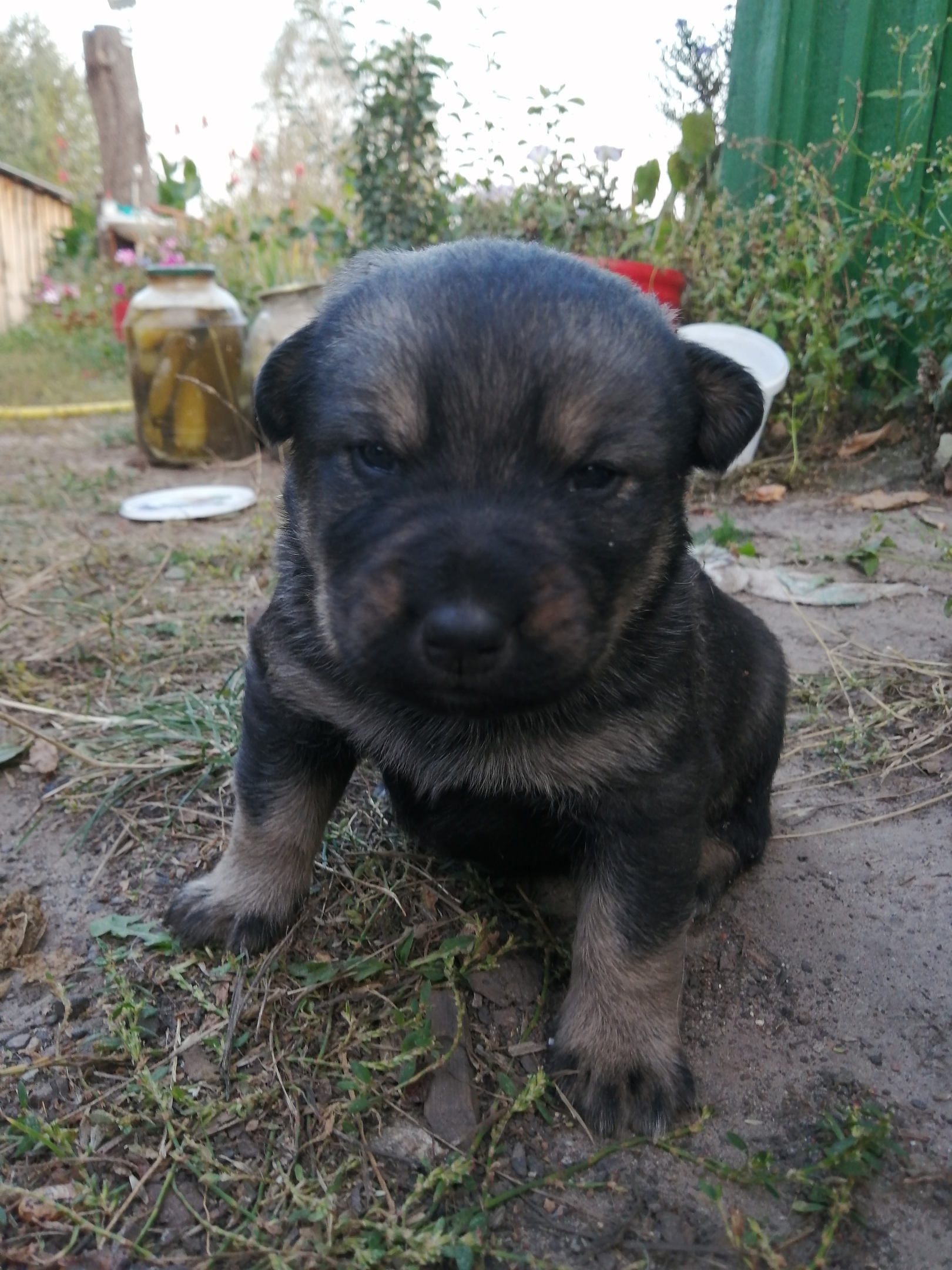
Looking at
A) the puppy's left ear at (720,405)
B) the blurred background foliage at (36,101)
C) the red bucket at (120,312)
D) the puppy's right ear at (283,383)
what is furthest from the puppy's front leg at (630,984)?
the blurred background foliage at (36,101)

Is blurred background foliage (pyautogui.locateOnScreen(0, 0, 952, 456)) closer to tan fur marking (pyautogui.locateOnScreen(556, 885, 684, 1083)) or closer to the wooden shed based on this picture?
tan fur marking (pyautogui.locateOnScreen(556, 885, 684, 1083))

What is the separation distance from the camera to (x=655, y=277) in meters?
7.44

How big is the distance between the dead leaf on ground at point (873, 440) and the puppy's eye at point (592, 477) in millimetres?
5528

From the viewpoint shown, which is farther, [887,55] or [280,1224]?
[887,55]

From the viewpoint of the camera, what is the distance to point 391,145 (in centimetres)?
927

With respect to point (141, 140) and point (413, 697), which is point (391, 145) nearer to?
point (413, 697)

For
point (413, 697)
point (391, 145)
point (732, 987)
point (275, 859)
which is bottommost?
point (732, 987)

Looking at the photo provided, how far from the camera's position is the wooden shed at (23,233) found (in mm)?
20422

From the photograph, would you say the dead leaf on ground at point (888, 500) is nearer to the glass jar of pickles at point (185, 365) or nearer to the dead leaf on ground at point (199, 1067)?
the glass jar of pickles at point (185, 365)

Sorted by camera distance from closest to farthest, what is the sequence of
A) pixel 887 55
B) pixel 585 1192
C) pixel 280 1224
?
pixel 280 1224 → pixel 585 1192 → pixel 887 55

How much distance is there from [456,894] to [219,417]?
6.93 metres

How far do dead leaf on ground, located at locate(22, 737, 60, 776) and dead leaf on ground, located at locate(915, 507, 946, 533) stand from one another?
471 cm

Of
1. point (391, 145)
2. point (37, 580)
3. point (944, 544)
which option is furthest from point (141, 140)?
point (944, 544)

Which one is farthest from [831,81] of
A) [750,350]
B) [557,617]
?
[557,617]
